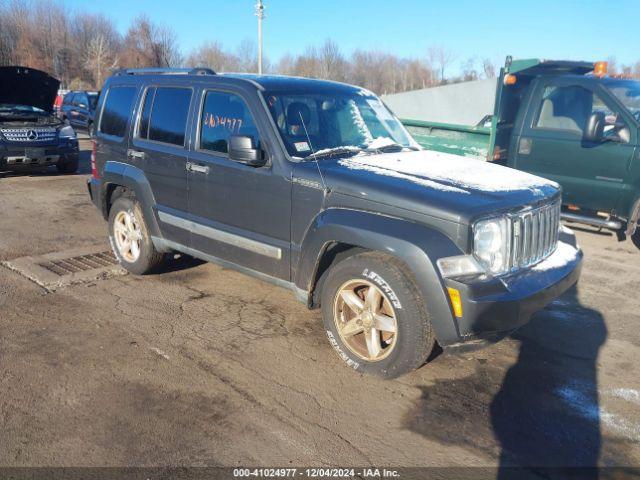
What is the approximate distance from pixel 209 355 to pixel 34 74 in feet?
31.5

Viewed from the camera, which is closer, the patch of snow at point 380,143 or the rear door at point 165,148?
the patch of snow at point 380,143

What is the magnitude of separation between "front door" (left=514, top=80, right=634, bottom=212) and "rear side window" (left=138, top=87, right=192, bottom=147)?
15.1ft

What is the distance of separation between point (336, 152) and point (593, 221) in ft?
13.4

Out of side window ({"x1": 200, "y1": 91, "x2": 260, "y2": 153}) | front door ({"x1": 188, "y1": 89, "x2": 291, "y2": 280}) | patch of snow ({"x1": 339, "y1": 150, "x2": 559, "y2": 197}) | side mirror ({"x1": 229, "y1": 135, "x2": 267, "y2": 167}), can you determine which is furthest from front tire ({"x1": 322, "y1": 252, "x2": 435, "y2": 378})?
side window ({"x1": 200, "y1": 91, "x2": 260, "y2": 153})

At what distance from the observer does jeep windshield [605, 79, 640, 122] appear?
6531 mm

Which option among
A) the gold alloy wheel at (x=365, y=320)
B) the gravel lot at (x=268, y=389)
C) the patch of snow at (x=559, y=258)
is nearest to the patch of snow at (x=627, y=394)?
the gravel lot at (x=268, y=389)

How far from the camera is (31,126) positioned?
35.4 feet

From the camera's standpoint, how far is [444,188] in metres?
3.51

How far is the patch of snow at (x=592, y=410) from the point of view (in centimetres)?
320

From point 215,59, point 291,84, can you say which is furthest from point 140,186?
point 215,59

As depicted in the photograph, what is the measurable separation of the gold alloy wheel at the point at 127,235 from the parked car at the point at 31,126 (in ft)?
20.4

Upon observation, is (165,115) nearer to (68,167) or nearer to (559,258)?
(559,258)

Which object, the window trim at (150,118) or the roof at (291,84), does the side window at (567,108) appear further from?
the window trim at (150,118)

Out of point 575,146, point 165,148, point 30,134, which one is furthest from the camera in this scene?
point 30,134
